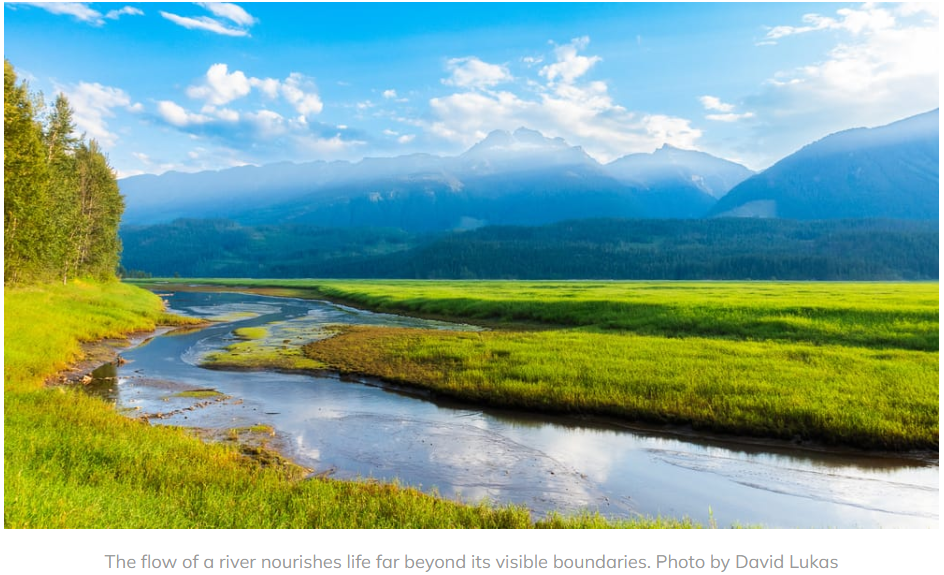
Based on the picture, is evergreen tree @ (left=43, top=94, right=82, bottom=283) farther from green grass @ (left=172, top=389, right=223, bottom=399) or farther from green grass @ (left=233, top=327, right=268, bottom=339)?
green grass @ (left=172, top=389, right=223, bottom=399)

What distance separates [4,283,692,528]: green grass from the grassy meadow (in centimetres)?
1056

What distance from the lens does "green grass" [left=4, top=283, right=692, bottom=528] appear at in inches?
409

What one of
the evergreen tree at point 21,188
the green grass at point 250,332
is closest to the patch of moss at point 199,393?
the green grass at point 250,332

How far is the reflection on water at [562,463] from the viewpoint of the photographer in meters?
15.1

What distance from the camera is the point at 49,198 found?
48594 mm

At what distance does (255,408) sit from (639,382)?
17.8 meters

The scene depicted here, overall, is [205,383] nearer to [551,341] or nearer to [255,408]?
[255,408]

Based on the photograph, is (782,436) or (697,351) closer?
(782,436)

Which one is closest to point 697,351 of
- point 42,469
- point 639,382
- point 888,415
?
point 639,382

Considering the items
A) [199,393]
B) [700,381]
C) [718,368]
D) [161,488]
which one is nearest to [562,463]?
[700,381]

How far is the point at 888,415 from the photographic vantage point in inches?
814

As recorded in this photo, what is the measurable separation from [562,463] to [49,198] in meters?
51.6

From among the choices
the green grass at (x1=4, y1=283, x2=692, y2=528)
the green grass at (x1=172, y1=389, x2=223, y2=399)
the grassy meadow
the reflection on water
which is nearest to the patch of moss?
the green grass at (x1=172, y1=389, x2=223, y2=399)

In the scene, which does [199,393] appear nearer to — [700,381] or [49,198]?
[700,381]
